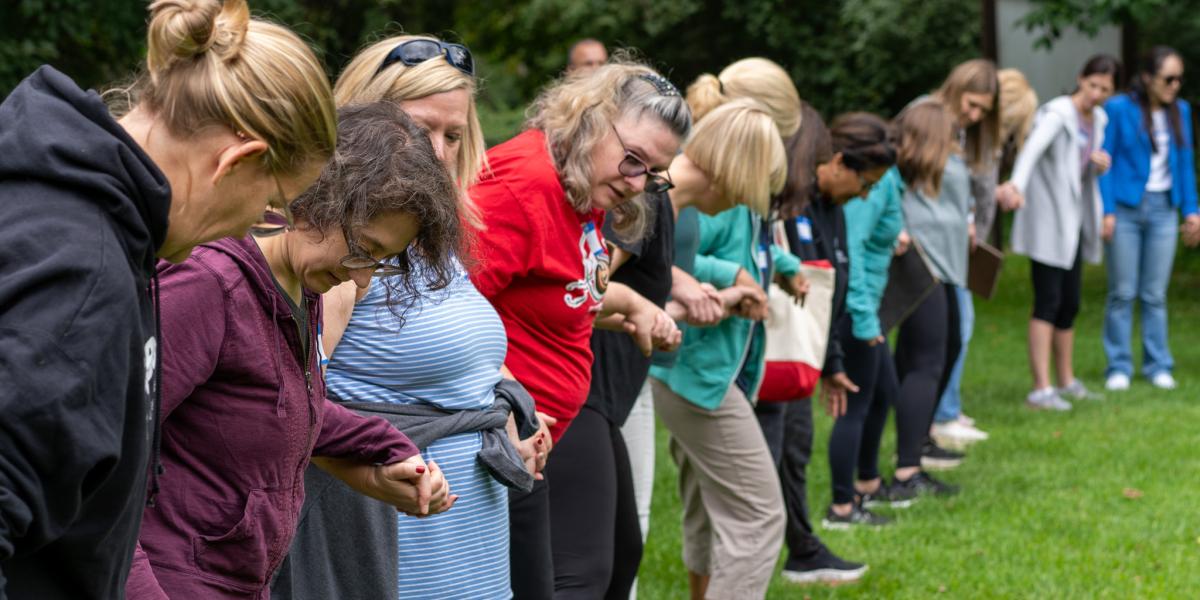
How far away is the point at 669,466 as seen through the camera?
7.98 meters

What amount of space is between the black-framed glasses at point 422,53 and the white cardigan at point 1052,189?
6.68 metres

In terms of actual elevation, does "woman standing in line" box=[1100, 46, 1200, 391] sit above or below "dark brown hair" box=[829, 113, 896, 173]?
below

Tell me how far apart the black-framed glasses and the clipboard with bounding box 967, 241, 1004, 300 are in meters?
5.57

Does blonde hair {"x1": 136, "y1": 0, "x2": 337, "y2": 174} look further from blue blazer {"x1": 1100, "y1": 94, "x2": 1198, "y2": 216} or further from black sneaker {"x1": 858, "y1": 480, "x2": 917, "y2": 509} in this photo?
blue blazer {"x1": 1100, "y1": 94, "x2": 1198, "y2": 216}

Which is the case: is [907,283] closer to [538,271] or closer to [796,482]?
[796,482]

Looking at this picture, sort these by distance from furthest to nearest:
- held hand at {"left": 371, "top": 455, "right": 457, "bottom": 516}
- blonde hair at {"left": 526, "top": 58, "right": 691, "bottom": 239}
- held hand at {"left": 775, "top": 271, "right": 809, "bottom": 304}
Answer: held hand at {"left": 775, "top": 271, "right": 809, "bottom": 304} < blonde hair at {"left": 526, "top": 58, "right": 691, "bottom": 239} < held hand at {"left": 371, "top": 455, "right": 457, "bottom": 516}

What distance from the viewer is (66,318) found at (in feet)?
4.99

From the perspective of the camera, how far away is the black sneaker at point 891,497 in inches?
281

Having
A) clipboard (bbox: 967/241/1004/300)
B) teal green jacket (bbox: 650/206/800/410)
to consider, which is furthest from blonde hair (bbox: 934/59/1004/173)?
teal green jacket (bbox: 650/206/800/410)

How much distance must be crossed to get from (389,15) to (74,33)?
894cm

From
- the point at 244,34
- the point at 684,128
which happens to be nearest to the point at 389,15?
the point at 684,128

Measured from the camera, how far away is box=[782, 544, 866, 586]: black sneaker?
230 inches

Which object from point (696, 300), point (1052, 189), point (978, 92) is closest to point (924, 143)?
point (978, 92)

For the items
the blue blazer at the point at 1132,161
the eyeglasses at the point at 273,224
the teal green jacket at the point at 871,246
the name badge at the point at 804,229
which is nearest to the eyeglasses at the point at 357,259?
the eyeglasses at the point at 273,224
